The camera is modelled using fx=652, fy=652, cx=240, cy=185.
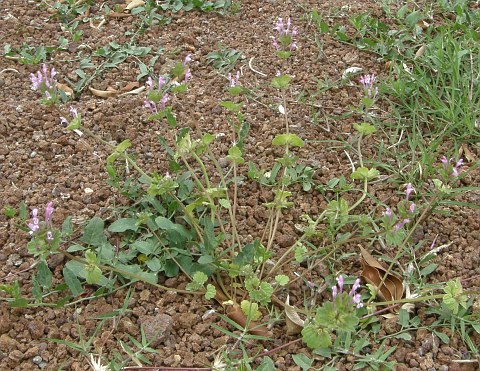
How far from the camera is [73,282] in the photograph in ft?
6.83

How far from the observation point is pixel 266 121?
9.34 feet

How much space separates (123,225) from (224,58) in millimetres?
1271

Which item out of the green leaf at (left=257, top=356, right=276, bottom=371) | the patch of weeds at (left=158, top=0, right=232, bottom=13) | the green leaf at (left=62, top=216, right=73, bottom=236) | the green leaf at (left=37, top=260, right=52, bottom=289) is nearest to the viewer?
the green leaf at (left=257, top=356, right=276, bottom=371)

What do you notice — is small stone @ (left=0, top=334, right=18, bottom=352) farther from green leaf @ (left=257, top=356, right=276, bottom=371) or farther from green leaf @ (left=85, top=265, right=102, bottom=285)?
green leaf @ (left=257, top=356, right=276, bottom=371)

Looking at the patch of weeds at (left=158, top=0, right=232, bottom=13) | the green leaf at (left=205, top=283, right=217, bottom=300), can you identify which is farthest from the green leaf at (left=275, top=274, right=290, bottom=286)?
the patch of weeds at (left=158, top=0, right=232, bottom=13)

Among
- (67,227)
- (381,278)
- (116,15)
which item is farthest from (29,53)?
(381,278)

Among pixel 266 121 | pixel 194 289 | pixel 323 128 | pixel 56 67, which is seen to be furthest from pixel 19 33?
pixel 194 289

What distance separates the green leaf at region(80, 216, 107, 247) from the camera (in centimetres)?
222

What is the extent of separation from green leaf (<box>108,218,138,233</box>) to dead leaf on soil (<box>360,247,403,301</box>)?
795 mm

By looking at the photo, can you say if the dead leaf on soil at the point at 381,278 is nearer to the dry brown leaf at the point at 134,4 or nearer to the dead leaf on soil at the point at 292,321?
the dead leaf on soil at the point at 292,321

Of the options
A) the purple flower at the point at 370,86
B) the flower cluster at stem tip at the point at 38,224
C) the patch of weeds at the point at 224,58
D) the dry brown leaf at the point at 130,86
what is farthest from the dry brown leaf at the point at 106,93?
the flower cluster at stem tip at the point at 38,224

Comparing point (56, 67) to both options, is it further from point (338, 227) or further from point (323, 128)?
point (338, 227)

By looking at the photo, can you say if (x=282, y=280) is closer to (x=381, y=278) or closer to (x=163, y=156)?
(x=381, y=278)

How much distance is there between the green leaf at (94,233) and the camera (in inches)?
87.4
